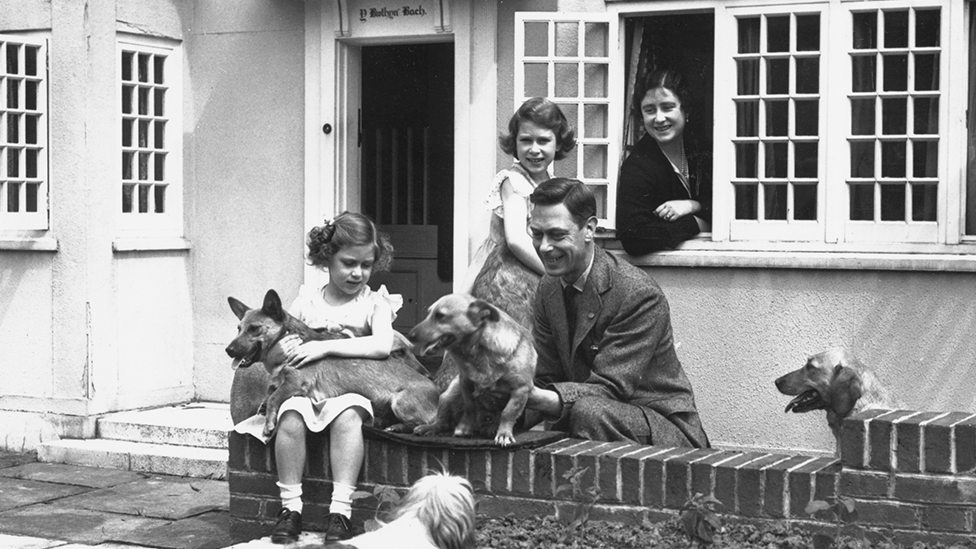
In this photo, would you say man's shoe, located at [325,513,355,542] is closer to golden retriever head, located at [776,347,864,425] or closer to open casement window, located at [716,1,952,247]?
golden retriever head, located at [776,347,864,425]

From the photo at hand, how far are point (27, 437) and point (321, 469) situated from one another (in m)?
4.62

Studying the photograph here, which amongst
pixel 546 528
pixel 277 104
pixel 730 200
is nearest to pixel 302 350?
pixel 546 528

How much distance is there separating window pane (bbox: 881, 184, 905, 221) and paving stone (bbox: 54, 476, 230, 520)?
428 cm

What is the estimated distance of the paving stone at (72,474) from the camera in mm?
8688

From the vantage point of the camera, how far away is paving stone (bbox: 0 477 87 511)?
800 centimetres

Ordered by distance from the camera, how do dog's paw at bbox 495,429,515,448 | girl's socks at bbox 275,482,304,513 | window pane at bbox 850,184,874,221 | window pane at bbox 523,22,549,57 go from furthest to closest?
1. window pane at bbox 523,22,549,57
2. window pane at bbox 850,184,874,221
3. girl's socks at bbox 275,482,304,513
4. dog's paw at bbox 495,429,515,448

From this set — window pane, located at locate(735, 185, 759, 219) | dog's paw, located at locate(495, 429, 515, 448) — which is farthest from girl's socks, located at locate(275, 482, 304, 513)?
window pane, located at locate(735, 185, 759, 219)

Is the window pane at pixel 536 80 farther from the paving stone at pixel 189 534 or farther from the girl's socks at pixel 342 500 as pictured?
the girl's socks at pixel 342 500

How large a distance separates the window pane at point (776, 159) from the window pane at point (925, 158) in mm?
777

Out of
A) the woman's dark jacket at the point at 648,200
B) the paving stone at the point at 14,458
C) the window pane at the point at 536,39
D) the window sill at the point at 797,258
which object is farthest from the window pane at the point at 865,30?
the paving stone at the point at 14,458

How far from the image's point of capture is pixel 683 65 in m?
8.85

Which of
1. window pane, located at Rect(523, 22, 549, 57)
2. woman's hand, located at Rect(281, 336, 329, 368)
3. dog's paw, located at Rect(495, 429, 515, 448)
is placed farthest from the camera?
window pane, located at Rect(523, 22, 549, 57)

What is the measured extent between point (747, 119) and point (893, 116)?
90 cm

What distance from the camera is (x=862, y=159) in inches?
325
